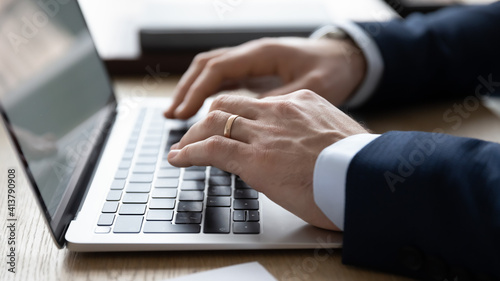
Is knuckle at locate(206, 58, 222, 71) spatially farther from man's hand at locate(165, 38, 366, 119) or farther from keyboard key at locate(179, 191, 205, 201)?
keyboard key at locate(179, 191, 205, 201)

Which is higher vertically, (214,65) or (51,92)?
(51,92)

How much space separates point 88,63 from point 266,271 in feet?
1.57

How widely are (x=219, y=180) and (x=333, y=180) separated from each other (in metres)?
0.18

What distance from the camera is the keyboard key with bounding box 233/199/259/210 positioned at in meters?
0.61

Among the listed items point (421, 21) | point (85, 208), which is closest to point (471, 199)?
point (85, 208)

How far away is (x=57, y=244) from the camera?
1.77 ft

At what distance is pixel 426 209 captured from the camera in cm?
50

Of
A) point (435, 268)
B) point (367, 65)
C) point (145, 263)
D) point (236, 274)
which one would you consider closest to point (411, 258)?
point (435, 268)

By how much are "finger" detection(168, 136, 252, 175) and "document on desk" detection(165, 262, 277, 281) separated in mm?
123

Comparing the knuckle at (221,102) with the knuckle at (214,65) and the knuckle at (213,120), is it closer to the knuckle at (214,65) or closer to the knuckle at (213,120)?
the knuckle at (213,120)

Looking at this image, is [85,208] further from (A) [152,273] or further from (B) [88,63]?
(B) [88,63]

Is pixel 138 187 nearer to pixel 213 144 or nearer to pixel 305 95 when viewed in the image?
pixel 213 144

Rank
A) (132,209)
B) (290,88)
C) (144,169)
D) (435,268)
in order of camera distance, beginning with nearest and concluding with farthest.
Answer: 1. (435,268)
2. (132,209)
3. (144,169)
4. (290,88)

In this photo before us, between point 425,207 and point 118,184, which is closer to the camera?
point 425,207
